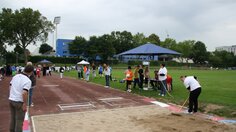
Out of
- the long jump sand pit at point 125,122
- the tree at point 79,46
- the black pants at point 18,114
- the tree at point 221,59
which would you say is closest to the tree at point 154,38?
the tree at point 221,59

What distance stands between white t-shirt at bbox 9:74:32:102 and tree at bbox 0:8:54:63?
65.7 m

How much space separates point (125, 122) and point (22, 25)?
67.1 meters

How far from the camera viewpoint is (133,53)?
20578 millimetres

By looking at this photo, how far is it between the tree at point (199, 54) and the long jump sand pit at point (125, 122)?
105848mm

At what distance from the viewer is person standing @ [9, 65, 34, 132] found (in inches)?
265

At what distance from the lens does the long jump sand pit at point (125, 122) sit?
855 cm

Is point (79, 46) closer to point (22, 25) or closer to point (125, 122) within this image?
point (22, 25)

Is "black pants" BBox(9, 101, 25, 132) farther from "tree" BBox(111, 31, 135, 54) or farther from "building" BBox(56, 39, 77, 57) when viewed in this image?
"building" BBox(56, 39, 77, 57)

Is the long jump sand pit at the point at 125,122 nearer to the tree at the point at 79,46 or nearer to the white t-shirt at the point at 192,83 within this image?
the white t-shirt at the point at 192,83

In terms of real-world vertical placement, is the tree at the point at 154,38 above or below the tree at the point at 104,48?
above

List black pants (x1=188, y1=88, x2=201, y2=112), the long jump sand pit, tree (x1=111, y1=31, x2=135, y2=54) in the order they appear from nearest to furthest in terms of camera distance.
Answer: the long jump sand pit < black pants (x1=188, y1=88, x2=201, y2=112) < tree (x1=111, y1=31, x2=135, y2=54)

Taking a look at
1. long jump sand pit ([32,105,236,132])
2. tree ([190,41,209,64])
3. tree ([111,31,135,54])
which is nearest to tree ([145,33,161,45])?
tree ([111,31,135,54])

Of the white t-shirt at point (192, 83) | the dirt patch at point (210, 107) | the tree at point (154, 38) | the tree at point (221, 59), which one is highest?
the tree at point (154, 38)

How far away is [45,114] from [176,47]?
104230mm
